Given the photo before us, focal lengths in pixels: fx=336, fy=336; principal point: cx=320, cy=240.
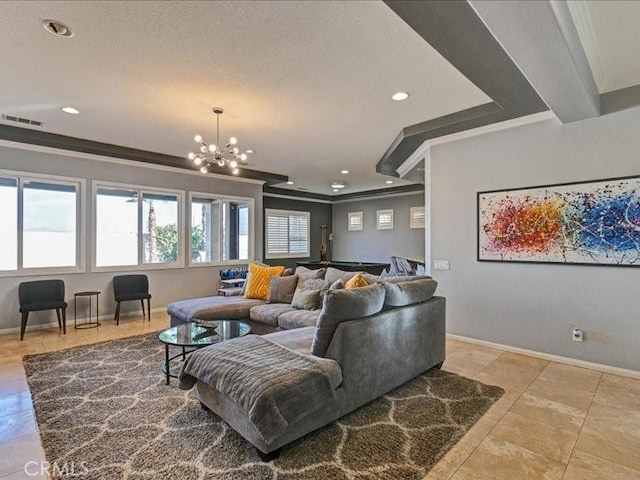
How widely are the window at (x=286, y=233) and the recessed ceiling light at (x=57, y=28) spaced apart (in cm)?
708

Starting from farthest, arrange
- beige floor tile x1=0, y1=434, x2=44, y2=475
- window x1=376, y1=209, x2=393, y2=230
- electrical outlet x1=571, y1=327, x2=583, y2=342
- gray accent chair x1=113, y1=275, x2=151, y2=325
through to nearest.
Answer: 1. window x1=376, y1=209, x2=393, y2=230
2. gray accent chair x1=113, y1=275, x2=151, y2=325
3. electrical outlet x1=571, y1=327, x2=583, y2=342
4. beige floor tile x1=0, y1=434, x2=44, y2=475

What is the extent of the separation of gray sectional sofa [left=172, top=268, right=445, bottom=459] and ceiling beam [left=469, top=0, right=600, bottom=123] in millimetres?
2003

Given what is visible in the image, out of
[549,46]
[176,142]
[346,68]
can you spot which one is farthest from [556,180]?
[176,142]

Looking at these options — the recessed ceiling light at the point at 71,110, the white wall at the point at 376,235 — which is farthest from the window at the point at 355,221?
the recessed ceiling light at the point at 71,110

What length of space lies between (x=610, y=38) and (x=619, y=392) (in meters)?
3.01

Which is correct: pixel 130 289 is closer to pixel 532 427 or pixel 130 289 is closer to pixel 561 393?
pixel 532 427

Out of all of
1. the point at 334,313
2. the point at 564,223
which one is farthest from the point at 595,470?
the point at 564,223

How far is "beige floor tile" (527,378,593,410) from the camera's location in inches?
112

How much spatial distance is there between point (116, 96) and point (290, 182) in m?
5.20

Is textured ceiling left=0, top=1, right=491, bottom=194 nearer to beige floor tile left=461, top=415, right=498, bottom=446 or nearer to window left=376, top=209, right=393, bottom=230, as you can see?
beige floor tile left=461, top=415, right=498, bottom=446

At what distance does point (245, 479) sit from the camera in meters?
1.90

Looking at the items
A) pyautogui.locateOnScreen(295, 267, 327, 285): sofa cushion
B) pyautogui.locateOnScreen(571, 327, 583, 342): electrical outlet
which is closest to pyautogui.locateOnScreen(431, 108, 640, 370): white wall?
pyautogui.locateOnScreen(571, 327, 583, 342): electrical outlet

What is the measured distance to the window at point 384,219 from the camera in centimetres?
987

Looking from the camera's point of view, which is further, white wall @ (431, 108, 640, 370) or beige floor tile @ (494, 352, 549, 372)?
beige floor tile @ (494, 352, 549, 372)
